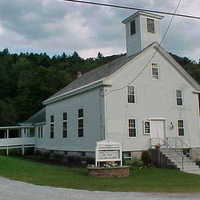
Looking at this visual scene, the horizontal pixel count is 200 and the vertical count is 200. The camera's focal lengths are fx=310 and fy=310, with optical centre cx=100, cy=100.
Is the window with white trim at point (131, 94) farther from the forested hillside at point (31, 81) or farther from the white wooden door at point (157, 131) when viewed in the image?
the forested hillside at point (31, 81)

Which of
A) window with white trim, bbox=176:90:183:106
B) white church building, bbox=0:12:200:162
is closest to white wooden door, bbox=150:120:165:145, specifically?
white church building, bbox=0:12:200:162

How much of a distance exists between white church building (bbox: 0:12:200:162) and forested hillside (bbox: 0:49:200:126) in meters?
25.7

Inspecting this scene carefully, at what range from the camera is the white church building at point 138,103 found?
67.7 ft

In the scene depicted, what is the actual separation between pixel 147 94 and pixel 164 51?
3.59 meters

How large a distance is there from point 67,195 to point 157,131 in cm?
1343

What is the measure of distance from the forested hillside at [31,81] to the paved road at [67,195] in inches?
1595

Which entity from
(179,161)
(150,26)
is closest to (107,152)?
(179,161)

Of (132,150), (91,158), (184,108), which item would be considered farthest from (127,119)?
(184,108)

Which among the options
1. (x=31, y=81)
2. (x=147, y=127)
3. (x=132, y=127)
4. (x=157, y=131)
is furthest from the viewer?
(x=31, y=81)

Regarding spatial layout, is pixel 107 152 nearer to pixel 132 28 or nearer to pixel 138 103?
pixel 138 103

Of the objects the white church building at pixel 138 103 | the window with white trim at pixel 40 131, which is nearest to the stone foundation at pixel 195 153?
the white church building at pixel 138 103

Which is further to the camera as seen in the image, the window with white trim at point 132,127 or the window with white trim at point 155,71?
the window with white trim at point 155,71

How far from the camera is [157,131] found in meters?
21.8

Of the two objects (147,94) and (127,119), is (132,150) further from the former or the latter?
(147,94)
